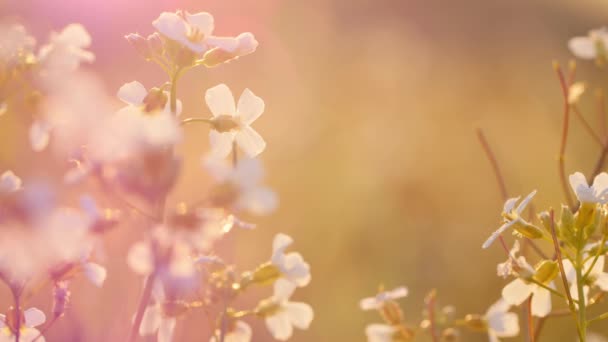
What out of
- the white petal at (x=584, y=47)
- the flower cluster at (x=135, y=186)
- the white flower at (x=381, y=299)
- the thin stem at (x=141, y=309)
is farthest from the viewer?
the white petal at (x=584, y=47)

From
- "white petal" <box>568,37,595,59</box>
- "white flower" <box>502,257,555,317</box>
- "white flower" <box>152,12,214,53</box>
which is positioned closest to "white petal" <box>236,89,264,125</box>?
"white flower" <box>152,12,214,53</box>

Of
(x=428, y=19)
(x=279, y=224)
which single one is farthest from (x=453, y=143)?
(x=428, y=19)

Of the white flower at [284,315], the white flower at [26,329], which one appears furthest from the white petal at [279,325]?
the white flower at [26,329]

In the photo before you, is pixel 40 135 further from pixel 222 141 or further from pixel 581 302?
pixel 581 302

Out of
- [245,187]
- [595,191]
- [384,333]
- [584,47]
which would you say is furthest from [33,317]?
[584,47]

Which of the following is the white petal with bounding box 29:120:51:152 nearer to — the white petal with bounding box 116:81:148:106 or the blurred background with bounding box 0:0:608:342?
the white petal with bounding box 116:81:148:106

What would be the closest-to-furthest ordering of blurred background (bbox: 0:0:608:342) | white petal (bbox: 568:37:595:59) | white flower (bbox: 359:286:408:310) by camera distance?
white flower (bbox: 359:286:408:310), white petal (bbox: 568:37:595:59), blurred background (bbox: 0:0:608:342)

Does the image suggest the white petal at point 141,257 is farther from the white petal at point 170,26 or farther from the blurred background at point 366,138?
the blurred background at point 366,138
